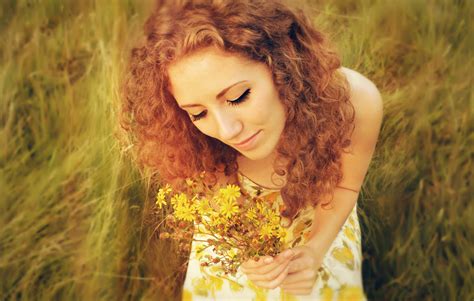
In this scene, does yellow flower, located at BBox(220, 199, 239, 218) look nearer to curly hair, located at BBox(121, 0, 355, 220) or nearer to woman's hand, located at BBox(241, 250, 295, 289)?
woman's hand, located at BBox(241, 250, 295, 289)

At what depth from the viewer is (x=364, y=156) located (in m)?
1.38

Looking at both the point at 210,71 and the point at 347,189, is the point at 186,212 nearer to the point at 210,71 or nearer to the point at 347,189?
the point at 210,71

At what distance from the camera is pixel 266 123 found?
120 cm

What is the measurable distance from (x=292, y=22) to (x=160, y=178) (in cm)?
51

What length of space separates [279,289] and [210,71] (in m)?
0.59

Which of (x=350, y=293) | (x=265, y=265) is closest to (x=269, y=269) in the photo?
(x=265, y=265)

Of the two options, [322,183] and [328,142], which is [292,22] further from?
[322,183]

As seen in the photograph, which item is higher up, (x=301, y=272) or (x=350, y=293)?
(x=301, y=272)

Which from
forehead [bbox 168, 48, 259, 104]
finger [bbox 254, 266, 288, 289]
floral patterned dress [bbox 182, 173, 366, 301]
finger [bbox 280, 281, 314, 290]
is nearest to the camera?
forehead [bbox 168, 48, 259, 104]

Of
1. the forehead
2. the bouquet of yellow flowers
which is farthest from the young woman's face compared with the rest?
the bouquet of yellow flowers

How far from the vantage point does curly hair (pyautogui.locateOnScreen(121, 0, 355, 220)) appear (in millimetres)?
1116

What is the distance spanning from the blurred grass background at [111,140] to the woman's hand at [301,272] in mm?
307

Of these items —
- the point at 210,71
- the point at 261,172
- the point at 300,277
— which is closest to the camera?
the point at 210,71

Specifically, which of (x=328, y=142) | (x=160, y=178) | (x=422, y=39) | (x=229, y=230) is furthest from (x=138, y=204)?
(x=422, y=39)
